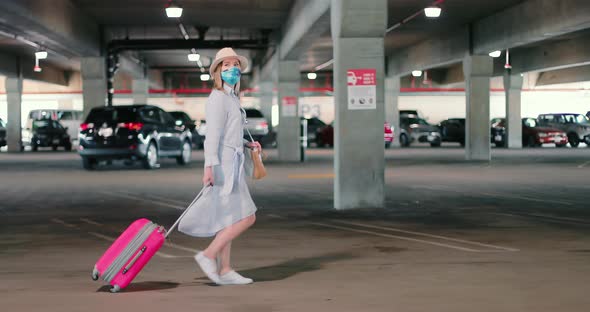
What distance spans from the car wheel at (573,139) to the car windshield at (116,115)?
101 feet

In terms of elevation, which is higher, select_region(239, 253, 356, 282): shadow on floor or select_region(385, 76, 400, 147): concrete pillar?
select_region(385, 76, 400, 147): concrete pillar

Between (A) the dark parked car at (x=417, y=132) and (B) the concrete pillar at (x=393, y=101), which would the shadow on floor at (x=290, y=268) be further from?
(A) the dark parked car at (x=417, y=132)

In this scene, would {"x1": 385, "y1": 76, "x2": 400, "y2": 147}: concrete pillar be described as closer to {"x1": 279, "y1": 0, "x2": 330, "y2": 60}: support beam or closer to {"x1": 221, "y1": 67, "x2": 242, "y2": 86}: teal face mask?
{"x1": 279, "y1": 0, "x2": 330, "y2": 60}: support beam

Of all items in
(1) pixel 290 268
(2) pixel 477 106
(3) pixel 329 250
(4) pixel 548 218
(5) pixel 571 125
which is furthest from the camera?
(5) pixel 571 125

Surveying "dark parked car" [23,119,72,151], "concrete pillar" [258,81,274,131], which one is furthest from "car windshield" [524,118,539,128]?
"dark parked car" [23,119,72,151]

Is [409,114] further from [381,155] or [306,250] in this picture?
[306,250]

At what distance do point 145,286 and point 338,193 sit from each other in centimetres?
719

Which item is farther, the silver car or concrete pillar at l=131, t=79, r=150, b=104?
concrete pillar at l=131, t=79, r=150, b=104

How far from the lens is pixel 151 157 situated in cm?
2700

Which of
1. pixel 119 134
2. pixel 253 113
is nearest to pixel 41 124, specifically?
pixel 253 113

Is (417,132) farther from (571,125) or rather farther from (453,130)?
(571,125)

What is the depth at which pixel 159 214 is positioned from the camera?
14062mm

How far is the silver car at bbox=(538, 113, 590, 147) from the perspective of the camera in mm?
50500

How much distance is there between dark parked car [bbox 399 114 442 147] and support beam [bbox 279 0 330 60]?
20.6 meters
